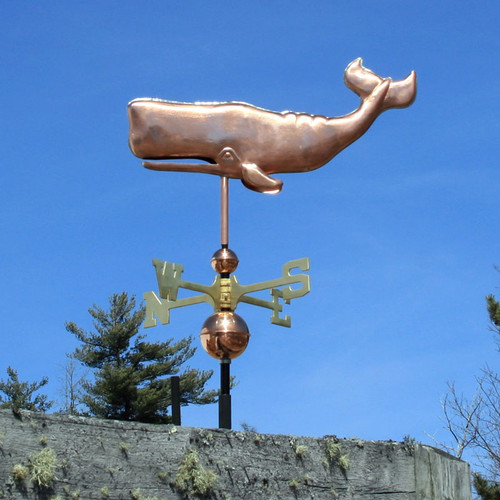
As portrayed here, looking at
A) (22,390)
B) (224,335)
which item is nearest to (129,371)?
(22,390)

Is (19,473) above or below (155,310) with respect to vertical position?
below

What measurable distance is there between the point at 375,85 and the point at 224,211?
4.60 ft

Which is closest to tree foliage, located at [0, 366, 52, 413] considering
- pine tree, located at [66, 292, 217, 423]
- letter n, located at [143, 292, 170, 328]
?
pine tree, located at [66, 292, 217, 423]

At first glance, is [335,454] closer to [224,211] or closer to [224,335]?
[224,335]

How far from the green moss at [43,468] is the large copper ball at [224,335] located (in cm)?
203

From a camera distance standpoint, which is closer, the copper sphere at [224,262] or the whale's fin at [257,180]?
the copper sphere at [224,262]

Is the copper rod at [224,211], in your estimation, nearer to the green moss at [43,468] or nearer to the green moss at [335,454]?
the green moss at [335,454]

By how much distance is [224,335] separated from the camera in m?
5.39

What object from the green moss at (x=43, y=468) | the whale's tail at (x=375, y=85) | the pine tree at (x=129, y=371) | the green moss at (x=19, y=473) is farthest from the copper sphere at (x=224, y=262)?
the pine tree at (x=129, y=371)

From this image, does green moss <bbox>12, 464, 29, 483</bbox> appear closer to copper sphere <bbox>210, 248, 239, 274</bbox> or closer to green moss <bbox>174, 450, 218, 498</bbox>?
green moss <bbox>174, 450, 218, 498</bbox>

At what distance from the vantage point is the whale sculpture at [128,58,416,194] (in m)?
5.79

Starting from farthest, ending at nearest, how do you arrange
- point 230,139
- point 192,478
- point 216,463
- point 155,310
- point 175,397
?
point 230,139 → point 155,310 → point 175,397 → point 216,463 → point 192,478

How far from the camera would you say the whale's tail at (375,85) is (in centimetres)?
629

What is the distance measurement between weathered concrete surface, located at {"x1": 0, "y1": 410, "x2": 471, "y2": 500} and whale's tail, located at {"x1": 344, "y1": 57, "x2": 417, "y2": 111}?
252 centimetres
